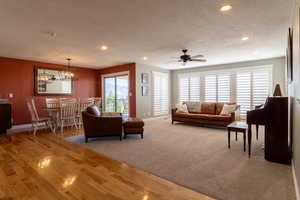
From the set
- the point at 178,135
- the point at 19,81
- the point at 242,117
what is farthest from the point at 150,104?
the point at 19,81

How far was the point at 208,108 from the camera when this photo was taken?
20.1 feet

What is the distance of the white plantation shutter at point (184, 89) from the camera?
27.1 feet

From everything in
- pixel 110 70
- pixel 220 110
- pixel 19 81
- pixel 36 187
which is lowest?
pixel 36 187

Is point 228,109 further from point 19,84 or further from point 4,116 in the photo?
point 19,84

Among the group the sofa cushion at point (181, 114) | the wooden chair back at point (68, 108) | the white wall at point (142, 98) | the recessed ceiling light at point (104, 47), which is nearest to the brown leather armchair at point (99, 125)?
the wooden chair back at point (68, 108)

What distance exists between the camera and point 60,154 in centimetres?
320

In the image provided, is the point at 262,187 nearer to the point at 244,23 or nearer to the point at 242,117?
the point at 244,23

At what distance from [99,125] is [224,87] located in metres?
5.59

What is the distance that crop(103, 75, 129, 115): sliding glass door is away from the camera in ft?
24.5

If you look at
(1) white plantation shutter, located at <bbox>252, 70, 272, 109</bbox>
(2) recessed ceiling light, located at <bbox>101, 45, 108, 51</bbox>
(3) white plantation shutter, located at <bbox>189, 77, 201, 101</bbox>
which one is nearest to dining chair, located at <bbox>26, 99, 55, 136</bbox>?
(2) recessed ceiling light, located at <bbox>101, 45, 108, 51</bbox>

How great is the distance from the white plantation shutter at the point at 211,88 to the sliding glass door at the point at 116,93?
3758 mm

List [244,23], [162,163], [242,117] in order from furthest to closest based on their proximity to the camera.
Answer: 1. [242,117]
2. [244,23]
3. [162,163]

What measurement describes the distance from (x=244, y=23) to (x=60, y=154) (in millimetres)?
4434

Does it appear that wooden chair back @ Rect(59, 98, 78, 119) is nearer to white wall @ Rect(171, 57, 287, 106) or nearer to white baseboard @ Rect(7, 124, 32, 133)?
white baseboard @ Rect(7, 124, 32, 133)
